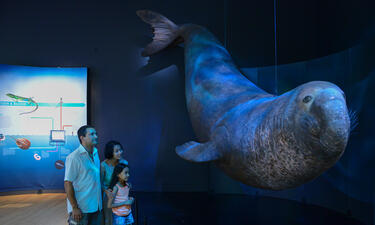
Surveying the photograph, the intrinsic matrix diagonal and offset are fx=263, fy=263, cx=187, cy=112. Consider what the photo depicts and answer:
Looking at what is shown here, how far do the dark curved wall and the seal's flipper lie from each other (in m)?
2.57

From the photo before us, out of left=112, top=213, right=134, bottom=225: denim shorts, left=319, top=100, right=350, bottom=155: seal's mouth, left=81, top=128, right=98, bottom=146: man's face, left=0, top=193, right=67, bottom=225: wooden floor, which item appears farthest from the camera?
left=0, top=193, right=67, bottom=225: wooden floor

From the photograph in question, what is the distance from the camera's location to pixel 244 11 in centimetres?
556

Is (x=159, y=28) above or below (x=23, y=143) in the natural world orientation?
above

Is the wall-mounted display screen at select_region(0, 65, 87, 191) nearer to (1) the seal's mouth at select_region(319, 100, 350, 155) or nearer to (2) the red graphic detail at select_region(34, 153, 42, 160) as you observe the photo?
(2) the red graphic detail at select_region(34, 153, 42, 160)

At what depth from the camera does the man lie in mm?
2461

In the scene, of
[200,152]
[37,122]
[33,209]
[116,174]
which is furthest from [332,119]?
[37,122]

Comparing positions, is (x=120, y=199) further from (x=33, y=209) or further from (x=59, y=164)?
(x=59, y=164)

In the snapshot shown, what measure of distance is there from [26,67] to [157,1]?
121 inches

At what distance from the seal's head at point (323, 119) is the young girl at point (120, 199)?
5.78ft

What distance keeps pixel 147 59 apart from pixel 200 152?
3481 millimetres

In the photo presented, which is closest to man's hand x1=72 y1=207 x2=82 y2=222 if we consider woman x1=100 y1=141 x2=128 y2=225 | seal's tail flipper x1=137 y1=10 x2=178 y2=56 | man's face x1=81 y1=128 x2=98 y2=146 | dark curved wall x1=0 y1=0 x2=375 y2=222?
woman x1=100 y1=141 x2=128 y2=225

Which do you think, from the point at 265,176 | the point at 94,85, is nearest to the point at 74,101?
the point at 94,85

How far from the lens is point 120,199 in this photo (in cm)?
267

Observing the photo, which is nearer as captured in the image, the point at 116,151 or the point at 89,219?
the point at 89,219
